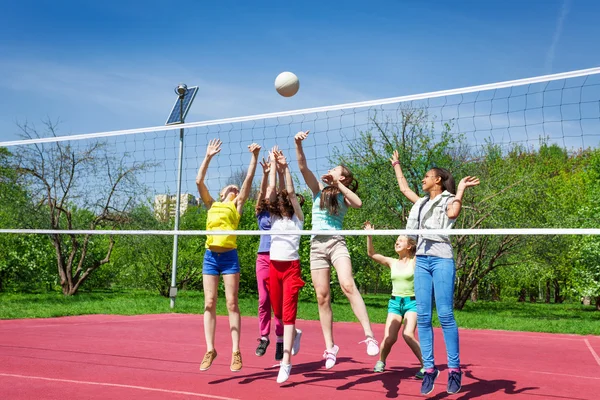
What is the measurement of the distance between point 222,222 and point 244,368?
170 centimetres

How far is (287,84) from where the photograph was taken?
338 inches

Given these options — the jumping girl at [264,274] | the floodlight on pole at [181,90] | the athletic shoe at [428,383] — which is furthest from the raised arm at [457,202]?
the floodlight on pole at [181,90]

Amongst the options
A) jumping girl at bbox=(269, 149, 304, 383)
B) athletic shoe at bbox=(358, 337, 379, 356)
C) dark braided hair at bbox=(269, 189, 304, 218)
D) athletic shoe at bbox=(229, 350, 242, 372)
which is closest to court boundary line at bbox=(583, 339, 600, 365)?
athletic shoe at bbox=(358, 337, 379, 356)

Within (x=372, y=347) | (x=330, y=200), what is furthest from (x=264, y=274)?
(x=372, y=347)

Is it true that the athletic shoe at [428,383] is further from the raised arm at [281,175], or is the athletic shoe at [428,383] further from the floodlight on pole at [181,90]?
the floodlight on pole at [181,90]

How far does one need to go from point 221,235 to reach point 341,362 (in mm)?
2517

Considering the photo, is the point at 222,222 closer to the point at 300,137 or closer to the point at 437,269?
the point at 300,137

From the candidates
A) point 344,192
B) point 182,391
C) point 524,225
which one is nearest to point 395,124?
point 524,225

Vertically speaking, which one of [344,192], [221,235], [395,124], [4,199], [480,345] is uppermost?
[395,124]

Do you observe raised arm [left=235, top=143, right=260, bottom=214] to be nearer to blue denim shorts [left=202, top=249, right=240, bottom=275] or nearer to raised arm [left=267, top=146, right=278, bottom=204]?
raised arm [left=267, top=146, right=278, bottom=204]

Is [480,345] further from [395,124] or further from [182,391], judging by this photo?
[395,124]

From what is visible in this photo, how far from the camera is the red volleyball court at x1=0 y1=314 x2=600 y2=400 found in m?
5.66

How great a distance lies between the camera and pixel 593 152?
28.3m

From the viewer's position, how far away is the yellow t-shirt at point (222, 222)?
6.12 metres
